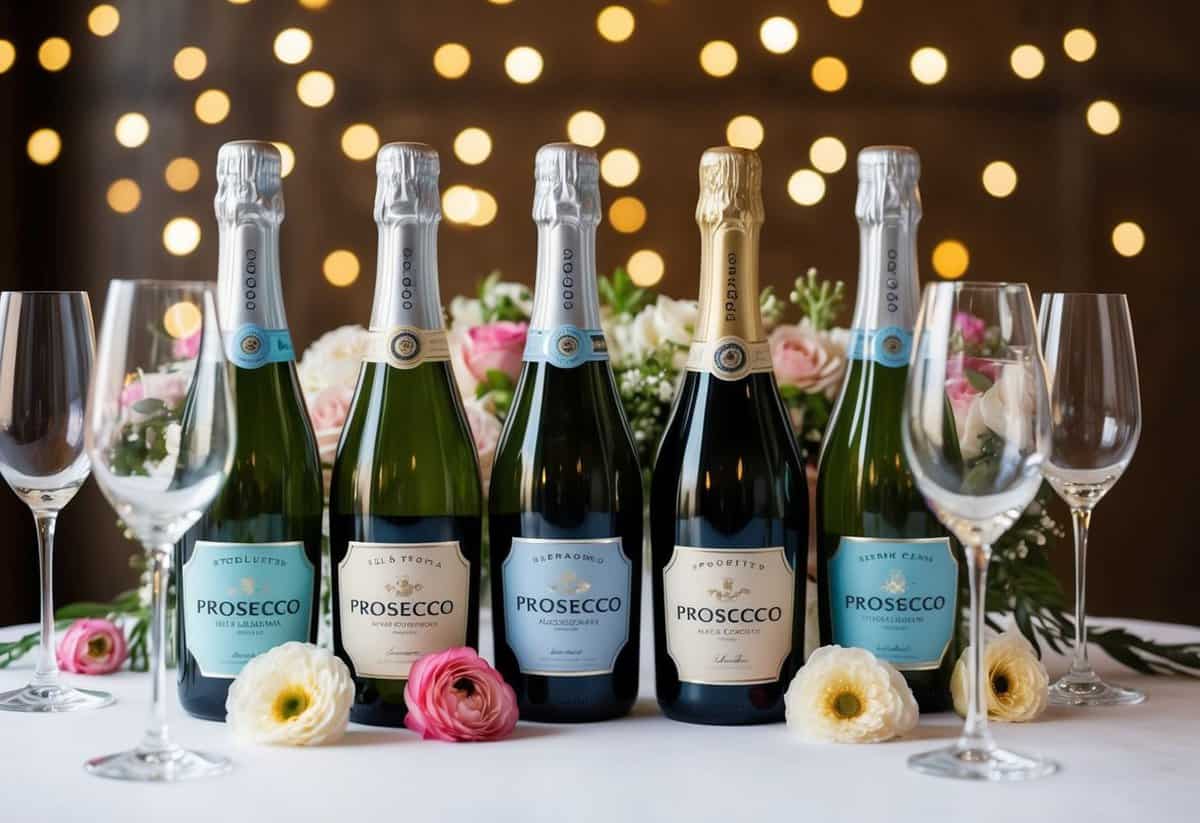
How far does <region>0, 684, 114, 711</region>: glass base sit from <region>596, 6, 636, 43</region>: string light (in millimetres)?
1997

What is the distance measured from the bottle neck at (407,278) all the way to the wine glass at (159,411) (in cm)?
22

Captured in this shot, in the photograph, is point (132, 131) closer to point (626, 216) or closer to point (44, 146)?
point (44, 146)

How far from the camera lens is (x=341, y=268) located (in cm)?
291

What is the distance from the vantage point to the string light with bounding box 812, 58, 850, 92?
2863 millimetres

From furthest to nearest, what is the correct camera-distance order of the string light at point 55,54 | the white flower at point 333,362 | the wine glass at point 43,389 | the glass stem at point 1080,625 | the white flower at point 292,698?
the string light at point 55,54, the white flower at point 333,362, the glass stem at point 1080,625, the wine glass at point 43,389, the white flower at point 292,698

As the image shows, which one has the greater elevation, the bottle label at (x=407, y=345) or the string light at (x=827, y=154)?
the string light at (x=827, y=154)

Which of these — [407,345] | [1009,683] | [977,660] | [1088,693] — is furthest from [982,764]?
[407,345]

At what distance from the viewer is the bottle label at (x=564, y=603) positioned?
1.06 metres

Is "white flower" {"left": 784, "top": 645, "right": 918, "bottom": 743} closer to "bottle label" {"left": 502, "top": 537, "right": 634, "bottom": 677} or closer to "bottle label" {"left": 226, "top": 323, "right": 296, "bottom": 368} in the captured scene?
"bottle label" {"left": 502, "top": 537, "right": 634, "bottom": 677}

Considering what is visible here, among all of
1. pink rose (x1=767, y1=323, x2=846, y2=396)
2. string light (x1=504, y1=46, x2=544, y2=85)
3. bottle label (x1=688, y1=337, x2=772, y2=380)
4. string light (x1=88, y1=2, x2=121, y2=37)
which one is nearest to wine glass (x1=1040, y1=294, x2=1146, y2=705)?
bottle label (x1=688, y1=337, x2=772, y2=380)

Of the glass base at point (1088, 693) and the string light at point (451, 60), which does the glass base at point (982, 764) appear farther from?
the string light at point (451, 60)

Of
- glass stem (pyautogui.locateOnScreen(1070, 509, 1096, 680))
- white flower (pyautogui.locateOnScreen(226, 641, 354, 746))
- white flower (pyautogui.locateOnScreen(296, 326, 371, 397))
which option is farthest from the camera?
white flower (pyautogui.locateOnScreen(296, 326, 371, 397))

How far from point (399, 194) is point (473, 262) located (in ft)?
6.04

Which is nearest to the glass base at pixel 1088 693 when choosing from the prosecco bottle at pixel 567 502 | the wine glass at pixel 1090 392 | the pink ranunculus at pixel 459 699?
the wine glass at pixel 1090 392
